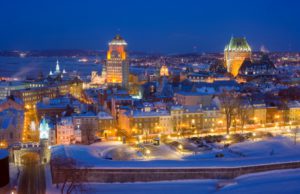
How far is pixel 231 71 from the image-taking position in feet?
286

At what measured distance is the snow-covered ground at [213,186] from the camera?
23000mm

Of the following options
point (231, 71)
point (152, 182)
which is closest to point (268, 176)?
point (152, 182)

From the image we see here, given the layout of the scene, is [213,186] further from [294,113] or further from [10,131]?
[294,113]

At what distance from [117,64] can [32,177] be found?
41512 mm

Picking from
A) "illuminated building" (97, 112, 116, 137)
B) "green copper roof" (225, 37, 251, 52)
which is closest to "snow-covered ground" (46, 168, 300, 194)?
"illuminated building" (97, 112, 116, 137)

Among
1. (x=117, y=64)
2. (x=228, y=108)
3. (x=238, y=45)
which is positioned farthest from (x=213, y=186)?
(x=238, y=45)

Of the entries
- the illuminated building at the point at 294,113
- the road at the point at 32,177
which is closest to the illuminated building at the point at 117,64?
the illuminated building at the point at 294,113

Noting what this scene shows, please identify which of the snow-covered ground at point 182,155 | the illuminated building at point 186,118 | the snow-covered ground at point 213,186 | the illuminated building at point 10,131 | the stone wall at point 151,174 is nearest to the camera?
the snow-covered ground at point 213,186

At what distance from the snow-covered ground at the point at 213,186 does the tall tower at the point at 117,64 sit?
39.6m

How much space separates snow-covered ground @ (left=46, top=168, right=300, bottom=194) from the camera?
2300 cm

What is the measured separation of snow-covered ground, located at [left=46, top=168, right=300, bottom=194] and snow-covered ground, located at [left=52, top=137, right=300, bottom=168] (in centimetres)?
98

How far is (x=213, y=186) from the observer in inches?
949

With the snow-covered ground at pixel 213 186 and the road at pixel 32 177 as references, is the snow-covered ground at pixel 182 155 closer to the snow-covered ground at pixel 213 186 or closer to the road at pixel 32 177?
the snow-covered ground at pixel 213 186

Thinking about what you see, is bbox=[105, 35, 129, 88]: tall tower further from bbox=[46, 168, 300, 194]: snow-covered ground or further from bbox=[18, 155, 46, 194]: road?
bbox=[46, 168, 300, 194]: snow-covered ground
